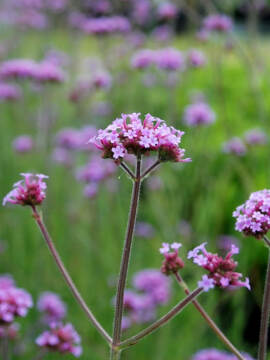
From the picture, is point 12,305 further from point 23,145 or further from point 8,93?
point 8,93

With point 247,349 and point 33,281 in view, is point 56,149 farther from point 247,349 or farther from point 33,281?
point 247,349

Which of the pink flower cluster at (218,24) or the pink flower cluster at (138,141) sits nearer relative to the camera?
the pink flower cluster at (138,141)

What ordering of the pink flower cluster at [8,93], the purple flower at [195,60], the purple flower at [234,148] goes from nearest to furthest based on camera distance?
the purple flower at [234,148] → the purple flower at [195,60] → the pink flower cluster at [8,93]

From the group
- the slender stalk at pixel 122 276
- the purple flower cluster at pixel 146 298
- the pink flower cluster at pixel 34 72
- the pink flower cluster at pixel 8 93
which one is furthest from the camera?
the pink flower cluster at pixel 8 93

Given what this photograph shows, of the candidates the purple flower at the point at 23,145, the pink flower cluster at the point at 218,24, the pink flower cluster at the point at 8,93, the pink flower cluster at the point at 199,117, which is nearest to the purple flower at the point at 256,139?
the pink flower cluster at the point at 199,117

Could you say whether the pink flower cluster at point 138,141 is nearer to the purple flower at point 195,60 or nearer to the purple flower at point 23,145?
the purple flower at point 195,60

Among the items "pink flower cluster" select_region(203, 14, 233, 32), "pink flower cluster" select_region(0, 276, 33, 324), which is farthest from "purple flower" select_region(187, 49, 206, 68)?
"pink flower cluster" select_region(0, 276, 33, 324)
